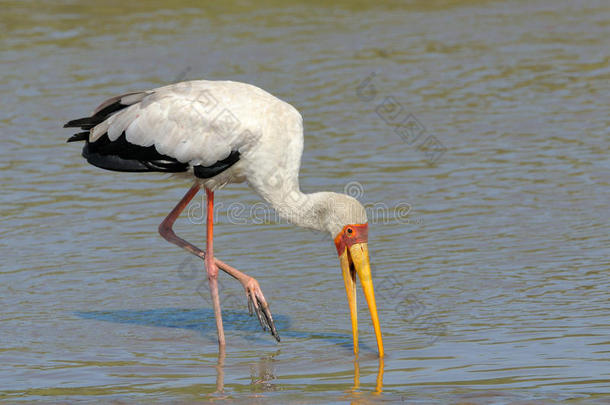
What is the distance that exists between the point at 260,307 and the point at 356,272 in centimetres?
71

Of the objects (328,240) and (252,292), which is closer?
(252,292)

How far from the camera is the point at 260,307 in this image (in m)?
7.36

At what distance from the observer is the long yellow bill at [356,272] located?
22.3 feet

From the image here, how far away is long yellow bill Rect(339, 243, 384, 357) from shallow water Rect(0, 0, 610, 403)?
24 cm

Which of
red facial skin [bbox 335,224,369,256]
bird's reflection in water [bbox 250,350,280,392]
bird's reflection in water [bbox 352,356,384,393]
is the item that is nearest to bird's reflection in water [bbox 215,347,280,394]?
bird's reflection in water [bbox 250,350,280,392]

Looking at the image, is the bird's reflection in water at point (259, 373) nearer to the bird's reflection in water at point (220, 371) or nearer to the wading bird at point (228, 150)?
the bird's reflection in water at point (220, 371)

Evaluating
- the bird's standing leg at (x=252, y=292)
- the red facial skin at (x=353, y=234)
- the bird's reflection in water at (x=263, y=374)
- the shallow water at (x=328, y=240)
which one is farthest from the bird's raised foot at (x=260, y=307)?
the red facial skin at (x=353, y=234)

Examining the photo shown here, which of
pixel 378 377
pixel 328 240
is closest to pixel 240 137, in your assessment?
pixel 378 377

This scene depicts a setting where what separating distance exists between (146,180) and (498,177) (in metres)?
3.42

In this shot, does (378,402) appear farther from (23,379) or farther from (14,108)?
(14,108)

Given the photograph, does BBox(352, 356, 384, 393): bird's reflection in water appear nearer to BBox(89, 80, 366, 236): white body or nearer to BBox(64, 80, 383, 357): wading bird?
BBox(64, 80, 383, 357): wading bird

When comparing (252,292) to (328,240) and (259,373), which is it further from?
(328,240)

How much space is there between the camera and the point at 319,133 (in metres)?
12.5

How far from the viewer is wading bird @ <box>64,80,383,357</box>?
7.02m
